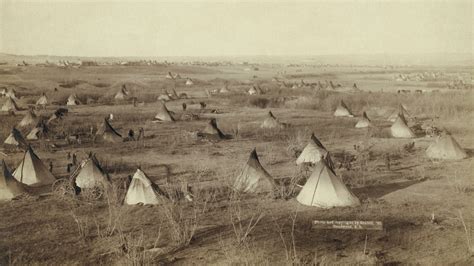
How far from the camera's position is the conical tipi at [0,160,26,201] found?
34.0 ft

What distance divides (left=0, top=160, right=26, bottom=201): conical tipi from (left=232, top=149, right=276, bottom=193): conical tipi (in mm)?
5250

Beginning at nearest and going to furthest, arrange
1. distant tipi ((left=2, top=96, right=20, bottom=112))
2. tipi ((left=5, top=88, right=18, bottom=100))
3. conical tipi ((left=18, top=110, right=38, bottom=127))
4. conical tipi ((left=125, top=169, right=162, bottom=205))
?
1. conical tipi ((left=125, top=169, right=162, bottom=205))
2. conical tipi ((left=18, top=110, right=38, bottom=127))
3. distant tipi ((left=2, top=96, right=20, bottom=112))
4. tipi ((left=5, top=88, right=18, bottom=100))

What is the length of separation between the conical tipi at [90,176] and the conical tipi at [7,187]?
1.32 m

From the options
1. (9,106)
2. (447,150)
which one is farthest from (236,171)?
(9,106)

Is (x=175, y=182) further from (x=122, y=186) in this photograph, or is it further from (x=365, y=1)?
(x=365, y=1)

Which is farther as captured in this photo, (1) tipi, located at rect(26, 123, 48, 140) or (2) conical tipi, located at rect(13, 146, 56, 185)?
(1) tipi, located at rect(26, 123, 48, 140)

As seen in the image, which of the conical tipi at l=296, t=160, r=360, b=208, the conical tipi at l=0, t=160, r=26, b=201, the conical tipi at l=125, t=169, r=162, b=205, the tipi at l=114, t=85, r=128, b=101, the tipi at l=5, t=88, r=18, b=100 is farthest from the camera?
the tipi at l=114, t=85, r=128, b=101

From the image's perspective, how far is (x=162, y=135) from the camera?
1908 centimetres

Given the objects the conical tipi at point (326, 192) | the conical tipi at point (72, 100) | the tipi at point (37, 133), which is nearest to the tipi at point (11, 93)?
the conical tipi at point (72, 100)

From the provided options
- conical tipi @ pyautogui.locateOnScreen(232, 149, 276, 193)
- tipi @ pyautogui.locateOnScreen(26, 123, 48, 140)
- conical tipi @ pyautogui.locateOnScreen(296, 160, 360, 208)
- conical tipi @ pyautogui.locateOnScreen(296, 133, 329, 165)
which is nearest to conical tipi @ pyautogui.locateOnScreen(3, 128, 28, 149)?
tipi @ pyautogui.locateOnScreen(26, 123, 48, 140)

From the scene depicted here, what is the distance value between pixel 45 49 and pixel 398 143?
13.2m

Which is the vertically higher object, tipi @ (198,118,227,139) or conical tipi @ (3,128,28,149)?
tipi @ (198,118,227,139)

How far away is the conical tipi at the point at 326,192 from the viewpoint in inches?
375

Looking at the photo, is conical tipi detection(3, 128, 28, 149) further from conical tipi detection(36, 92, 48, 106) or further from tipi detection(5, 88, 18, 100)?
tipi detection(5, 88, 18, 100)
